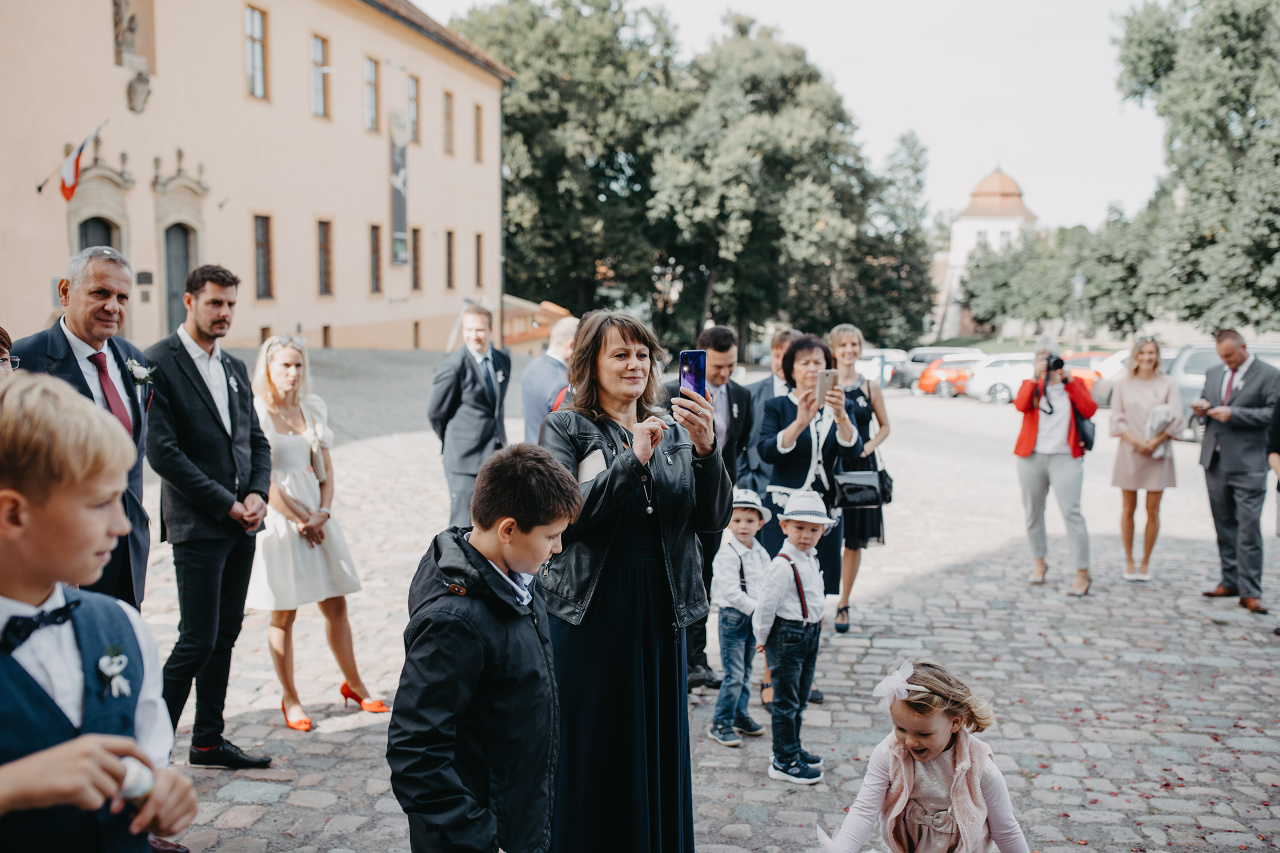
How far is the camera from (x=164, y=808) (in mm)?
1672

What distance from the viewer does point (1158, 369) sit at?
30.0 ft

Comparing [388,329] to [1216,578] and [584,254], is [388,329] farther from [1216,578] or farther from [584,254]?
[1216,578]

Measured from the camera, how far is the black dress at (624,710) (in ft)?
10.8

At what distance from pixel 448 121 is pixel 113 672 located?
3748 cm

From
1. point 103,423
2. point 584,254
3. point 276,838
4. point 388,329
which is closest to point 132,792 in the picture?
point 103,423

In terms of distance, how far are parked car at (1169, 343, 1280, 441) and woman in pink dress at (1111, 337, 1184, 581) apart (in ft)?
44.2

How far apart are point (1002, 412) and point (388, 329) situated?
19788mm

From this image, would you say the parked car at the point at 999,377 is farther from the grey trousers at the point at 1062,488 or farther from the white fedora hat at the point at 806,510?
the white fedora hat at the point at 806,510

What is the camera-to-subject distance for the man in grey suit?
8055mm

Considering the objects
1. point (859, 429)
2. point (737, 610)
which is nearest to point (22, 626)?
point (737, 610)

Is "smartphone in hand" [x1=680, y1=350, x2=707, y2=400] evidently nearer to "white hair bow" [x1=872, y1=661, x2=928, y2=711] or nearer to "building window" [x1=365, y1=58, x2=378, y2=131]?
"white hair bow" [x1=872, y1=661, x2=928, y2=711]

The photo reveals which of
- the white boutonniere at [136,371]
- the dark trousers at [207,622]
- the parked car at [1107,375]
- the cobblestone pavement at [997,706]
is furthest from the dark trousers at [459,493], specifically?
the parked car at [1107,375]

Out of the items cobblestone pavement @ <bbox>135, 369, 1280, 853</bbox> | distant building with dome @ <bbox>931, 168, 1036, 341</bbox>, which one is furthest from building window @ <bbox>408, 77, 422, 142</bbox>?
distant building with dome @ <bbox>931, 168, 1036, 341</bbox>

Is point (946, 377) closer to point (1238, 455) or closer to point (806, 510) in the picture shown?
point (1238, 455)
